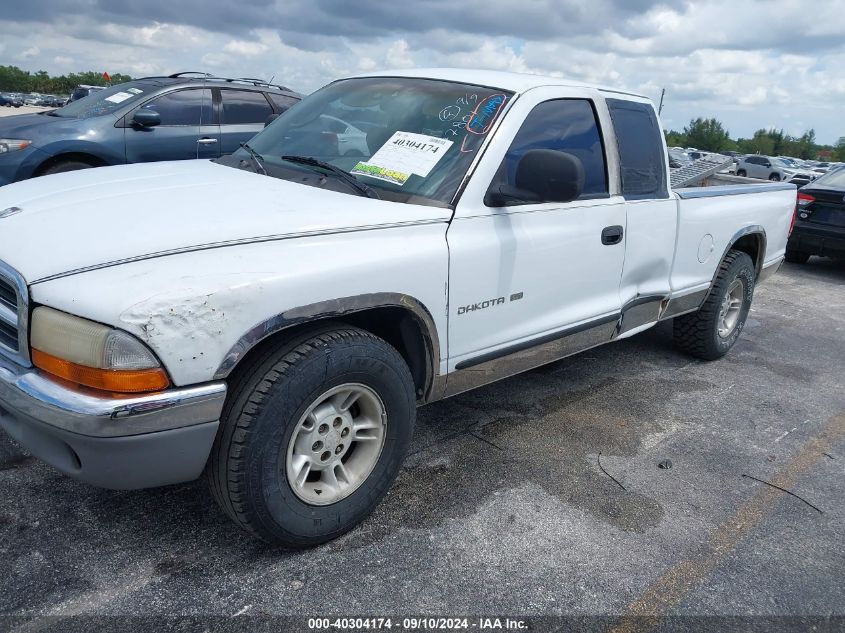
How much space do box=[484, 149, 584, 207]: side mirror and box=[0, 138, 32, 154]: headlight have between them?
18.6ft

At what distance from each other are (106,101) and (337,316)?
20.8 ft

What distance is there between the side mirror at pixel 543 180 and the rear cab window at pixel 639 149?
0.93 m

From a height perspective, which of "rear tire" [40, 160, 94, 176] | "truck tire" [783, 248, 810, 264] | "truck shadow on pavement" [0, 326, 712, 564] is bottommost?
"truck shadow on pavement" [0, 326, 712, 564]

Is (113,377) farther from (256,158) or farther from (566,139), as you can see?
(566,139)

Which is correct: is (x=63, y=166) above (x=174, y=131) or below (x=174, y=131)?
below

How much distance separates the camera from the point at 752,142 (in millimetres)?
113562

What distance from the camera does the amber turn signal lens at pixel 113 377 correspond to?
206 centimetres

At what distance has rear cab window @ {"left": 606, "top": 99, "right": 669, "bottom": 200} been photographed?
3.84 meters

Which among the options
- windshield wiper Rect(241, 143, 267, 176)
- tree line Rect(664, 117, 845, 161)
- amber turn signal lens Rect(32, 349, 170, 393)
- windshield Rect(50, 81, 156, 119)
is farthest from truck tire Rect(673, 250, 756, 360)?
tree line Rect(664, 117, 845, 161)

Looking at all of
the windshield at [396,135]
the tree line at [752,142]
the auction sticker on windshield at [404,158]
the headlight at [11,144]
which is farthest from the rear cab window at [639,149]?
the tree line at [752,142]

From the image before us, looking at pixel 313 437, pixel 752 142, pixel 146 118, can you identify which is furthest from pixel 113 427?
pixel 752 142

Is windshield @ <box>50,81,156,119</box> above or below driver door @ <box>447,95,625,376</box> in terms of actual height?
above

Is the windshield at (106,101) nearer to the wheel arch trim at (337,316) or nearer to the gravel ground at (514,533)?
the gravel ground at (514,533)

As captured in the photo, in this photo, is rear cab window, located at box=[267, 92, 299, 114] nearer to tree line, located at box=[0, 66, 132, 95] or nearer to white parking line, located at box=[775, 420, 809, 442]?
white parking line, located at box=[775, 420, 809, 442]
